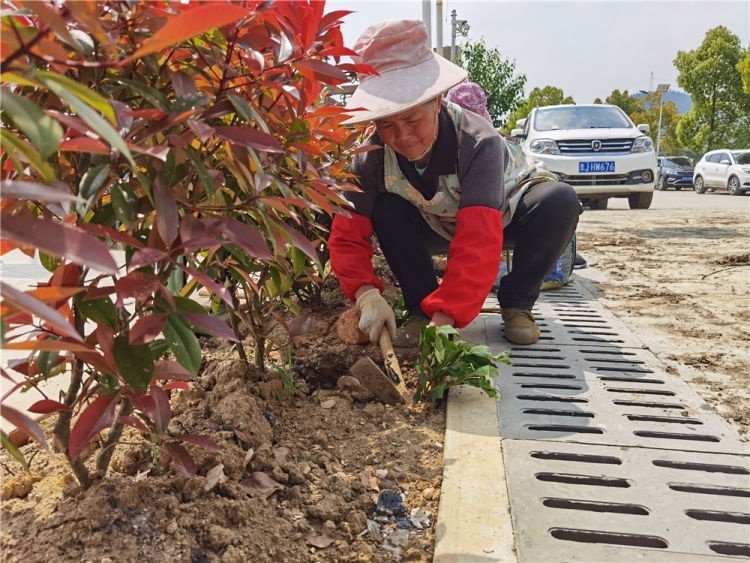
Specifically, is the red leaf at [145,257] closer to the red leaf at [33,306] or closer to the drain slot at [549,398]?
the red leaf at [33,306]

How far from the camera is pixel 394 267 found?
118 inches

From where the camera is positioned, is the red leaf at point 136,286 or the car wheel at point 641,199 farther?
the car wheel at point 641,199

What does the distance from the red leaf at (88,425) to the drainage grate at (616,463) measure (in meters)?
0.95

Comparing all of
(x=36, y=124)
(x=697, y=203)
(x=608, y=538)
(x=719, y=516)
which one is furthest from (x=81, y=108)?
(x=697, y=203)

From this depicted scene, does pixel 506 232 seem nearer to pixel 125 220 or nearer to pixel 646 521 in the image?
pixel 646 521

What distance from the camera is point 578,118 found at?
34.9 feet

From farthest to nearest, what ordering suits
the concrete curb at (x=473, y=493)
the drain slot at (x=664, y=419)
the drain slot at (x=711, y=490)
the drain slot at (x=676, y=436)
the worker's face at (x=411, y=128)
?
the worker's face at (x=411, y=128), the drain slot at (x=664, y=419), the drain slot at (x=676, y=436), the drain slot at (x=711, y=490), the concrete curb at (x=473, y=493)

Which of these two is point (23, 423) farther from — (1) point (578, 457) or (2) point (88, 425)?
(1) point (578, 457)

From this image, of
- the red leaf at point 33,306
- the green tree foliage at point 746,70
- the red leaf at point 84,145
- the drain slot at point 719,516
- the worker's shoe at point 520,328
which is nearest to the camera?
the red leaf at point 33,306

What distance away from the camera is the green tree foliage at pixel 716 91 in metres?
Result: 27.6

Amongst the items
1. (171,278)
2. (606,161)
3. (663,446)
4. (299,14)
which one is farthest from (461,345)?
(606,161)

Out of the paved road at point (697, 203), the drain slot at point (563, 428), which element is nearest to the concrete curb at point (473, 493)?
the drain slot at point (563, 428)

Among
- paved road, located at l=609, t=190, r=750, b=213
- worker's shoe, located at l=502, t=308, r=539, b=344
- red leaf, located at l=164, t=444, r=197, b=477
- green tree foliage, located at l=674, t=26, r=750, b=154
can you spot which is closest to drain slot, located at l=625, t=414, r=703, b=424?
worker's shoe, located at l=502, t=308, r=539, b=344

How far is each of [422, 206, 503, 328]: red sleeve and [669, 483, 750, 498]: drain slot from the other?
0.97m
